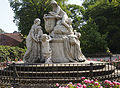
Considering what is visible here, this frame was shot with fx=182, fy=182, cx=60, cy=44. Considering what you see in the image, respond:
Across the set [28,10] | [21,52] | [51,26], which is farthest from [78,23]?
[51,26]

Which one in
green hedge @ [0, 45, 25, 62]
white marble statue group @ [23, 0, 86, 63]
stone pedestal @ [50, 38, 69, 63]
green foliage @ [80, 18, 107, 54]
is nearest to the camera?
white marble statue group @ [23, 0, 86, 63]

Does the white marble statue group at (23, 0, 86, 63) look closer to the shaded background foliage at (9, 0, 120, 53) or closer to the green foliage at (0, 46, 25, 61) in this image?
the green foliage at (0, 46, 25, 61)

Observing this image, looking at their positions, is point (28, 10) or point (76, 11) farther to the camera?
point (76, 11)

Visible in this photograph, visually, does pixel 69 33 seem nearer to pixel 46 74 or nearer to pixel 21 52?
pixel 46 74

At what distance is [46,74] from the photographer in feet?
25.9

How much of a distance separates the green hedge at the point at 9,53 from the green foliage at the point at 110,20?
18.3m

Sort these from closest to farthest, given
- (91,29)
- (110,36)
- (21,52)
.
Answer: (21,52) → (91,29) → (110,36)

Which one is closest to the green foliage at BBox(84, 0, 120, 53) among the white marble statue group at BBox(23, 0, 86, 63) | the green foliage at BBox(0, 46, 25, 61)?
the green foliage at BBox(0, 46, 25, 61)

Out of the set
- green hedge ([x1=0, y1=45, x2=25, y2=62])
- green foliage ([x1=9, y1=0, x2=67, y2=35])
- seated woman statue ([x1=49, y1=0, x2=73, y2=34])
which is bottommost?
green hedge ([x1=0, y1=45, x2=25, y2=62])

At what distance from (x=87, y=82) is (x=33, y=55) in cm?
538

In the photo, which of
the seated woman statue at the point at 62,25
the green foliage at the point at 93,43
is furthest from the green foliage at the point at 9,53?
the green foliage at the point at 93,43

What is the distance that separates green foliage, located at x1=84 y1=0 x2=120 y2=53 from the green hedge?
60.1ft

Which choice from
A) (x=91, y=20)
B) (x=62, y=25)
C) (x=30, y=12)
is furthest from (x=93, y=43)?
(x=62, y=25)

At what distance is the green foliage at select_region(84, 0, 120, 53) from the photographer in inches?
1308
